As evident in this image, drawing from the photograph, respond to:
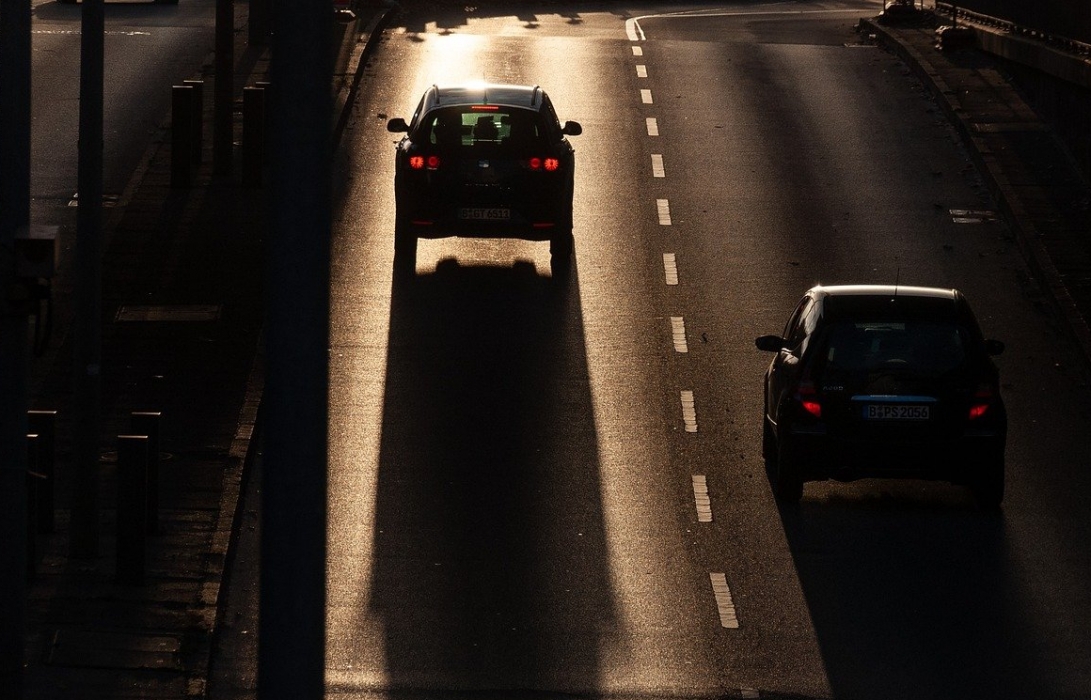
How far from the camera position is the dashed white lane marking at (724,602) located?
12.4 m

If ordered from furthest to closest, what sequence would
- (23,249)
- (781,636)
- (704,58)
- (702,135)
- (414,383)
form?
(704,58) < (702,135) < (414,383) < (781,636) < (23,249)

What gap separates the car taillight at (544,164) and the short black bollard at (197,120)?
5.62 metres

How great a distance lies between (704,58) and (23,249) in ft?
90.8

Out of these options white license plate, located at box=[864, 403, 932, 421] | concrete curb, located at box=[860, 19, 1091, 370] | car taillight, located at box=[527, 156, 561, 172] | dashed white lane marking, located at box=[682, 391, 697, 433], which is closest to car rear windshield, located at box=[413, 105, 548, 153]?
car taillight, located at box=[527, 156, 561, 172]

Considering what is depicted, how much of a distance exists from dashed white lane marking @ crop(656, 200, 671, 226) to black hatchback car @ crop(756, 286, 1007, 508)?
9343 millimetres

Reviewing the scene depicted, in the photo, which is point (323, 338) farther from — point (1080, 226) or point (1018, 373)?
point (1080, 226)

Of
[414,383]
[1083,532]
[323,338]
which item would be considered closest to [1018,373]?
[1083,532]

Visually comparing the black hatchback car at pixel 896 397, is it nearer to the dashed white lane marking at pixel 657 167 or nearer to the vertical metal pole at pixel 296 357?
the vertical metal pole at pixel 296 357

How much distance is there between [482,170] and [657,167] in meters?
6.04

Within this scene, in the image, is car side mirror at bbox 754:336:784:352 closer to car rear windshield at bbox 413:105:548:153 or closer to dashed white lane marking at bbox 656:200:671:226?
car rear windshield at bbox 413:105:548:153

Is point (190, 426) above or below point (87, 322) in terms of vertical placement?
below

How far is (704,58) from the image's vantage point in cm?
3538

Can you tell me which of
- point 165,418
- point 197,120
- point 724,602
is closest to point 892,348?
point 724,602

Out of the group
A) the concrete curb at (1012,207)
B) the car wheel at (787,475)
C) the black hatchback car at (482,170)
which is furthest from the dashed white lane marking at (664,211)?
the car wheel at (787,475)
